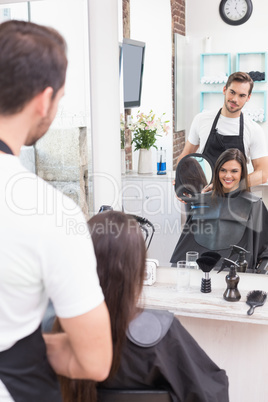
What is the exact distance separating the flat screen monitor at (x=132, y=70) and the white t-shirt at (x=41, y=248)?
113 centimetres

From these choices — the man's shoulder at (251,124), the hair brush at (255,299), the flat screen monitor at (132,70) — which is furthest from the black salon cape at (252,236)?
the flat screen monitor at (132,70)

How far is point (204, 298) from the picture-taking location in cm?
165

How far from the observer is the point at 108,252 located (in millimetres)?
879

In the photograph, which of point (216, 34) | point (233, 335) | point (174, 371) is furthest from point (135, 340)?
point (216, 34)

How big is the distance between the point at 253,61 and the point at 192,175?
426mm

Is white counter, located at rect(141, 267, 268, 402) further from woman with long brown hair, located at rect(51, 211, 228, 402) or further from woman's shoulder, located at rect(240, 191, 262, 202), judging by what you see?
woman with long brown hair, located at rect(51, 211, 228, 402)

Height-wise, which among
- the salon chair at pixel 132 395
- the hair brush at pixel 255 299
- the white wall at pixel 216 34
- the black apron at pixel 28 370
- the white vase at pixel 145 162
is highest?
the white wall at pixel 216 34

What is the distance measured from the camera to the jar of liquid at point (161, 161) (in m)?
1.75

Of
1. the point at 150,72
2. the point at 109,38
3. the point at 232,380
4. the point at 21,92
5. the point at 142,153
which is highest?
the point at 109,38

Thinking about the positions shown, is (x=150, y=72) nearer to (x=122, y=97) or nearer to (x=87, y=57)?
(x=122, y=97)

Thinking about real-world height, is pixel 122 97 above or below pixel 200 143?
above

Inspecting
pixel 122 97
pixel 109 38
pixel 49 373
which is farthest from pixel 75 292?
pixel 109 38

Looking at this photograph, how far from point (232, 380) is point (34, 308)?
1.26m

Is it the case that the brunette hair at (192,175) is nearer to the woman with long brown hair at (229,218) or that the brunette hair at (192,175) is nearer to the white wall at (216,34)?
the woman with long brown hair at (229,218)
